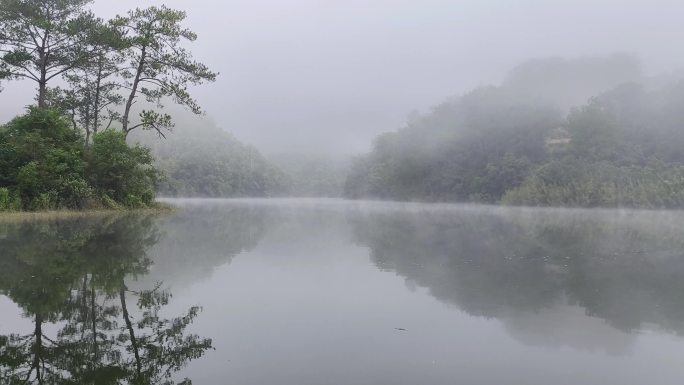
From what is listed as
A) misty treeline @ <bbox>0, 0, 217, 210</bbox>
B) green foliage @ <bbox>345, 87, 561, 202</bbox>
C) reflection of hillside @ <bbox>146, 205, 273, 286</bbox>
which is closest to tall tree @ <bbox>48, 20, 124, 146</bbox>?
misty treeline @ <bbox>0, 0, 217, 210</bbox>

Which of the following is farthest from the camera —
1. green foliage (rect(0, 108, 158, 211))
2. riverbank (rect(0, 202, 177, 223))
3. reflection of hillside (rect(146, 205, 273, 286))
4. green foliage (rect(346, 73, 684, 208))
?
green foliage (rect(346, 73, 684, 208))

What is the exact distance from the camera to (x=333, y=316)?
5273mm

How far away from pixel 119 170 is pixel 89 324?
1991 centimetres

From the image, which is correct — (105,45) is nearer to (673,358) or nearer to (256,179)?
(673,358)

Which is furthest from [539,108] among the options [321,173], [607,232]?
[321,173]

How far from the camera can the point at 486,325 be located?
5051 millimetres

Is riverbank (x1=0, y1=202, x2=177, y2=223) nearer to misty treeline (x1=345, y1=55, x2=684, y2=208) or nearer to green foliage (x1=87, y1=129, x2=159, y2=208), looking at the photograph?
green foliage (x1=87, y1=129, x2=159, y2=208)

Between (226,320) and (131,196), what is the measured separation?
68.3ft

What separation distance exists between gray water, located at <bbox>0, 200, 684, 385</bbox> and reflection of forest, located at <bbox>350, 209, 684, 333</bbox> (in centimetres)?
5

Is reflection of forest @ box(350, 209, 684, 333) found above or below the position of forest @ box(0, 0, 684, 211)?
below

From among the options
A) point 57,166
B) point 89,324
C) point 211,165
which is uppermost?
point 211,165

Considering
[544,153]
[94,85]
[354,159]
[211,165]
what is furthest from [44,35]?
[354,159]

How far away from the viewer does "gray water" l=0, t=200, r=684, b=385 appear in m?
3.74

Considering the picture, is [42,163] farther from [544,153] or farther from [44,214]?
[544,153]
